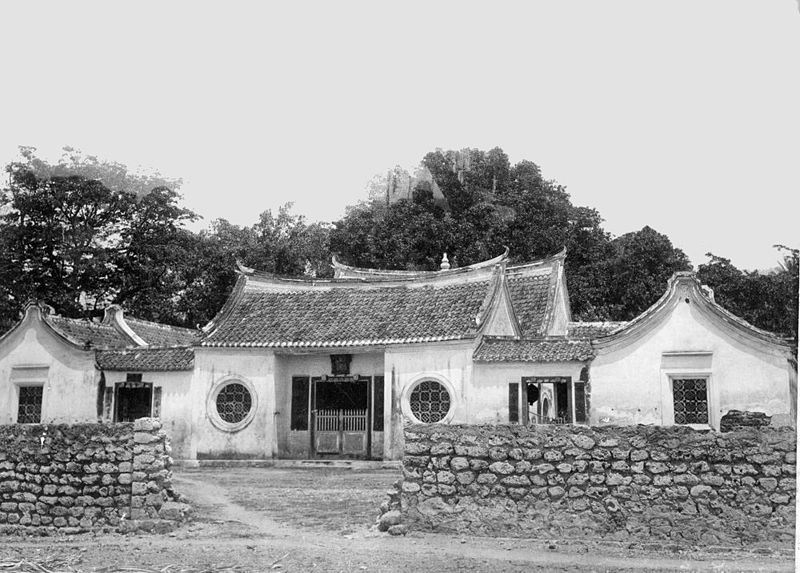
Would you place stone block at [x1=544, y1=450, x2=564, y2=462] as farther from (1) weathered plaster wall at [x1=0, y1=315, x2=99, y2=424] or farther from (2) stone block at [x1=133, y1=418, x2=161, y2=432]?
(1) weathered plaster wall at [x1=0, y1=315, x2=99, y2=424]

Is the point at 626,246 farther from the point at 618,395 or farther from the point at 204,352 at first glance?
the point at 204,352

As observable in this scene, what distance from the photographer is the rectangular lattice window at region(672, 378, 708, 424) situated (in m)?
14.6

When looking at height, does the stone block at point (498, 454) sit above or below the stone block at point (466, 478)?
above

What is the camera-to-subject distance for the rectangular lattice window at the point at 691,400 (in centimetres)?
1459

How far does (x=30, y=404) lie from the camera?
18203mm

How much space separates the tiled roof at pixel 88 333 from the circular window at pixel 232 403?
3.27 meters

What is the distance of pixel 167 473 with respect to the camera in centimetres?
919

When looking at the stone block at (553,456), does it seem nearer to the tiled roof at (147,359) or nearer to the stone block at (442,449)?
the stone block at (442,449)

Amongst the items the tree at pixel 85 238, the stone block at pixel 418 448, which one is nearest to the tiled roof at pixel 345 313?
the tree at pixel 85 238

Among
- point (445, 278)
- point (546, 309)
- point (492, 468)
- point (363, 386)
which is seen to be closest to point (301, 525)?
point (492, 468)

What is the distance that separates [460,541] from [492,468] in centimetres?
76

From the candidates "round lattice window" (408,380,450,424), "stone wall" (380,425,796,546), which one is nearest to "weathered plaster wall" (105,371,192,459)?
"round lattice window" (408,380,450,424)

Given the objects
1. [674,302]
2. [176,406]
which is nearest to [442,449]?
[674,302]

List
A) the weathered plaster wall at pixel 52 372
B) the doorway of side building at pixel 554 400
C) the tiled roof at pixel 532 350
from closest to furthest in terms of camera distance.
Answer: the doorway of side building at pixel 554 400 < the tiled roof at pixel 532 350 < the weathered plaster wall at pixel 52 372
